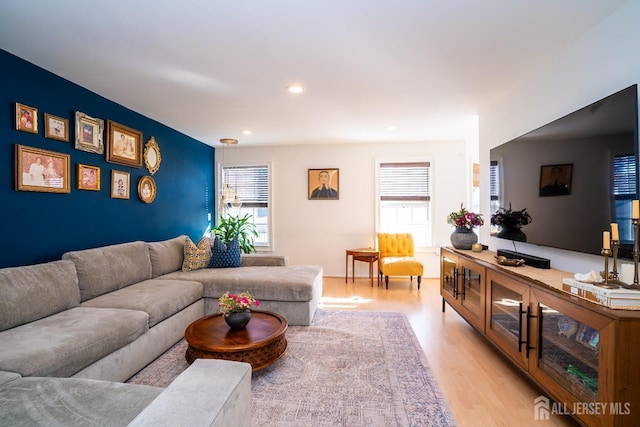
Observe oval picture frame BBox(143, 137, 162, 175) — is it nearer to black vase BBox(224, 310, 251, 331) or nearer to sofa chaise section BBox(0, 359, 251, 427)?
black vase BBox(224, 310, 251, 331)

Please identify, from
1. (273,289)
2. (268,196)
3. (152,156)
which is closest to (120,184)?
(152,156)

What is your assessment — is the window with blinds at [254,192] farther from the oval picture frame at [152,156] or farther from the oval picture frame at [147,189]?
the oval picture frame at [147,189]

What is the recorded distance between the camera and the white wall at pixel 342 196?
5.32 meters

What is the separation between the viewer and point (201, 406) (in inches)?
35.7

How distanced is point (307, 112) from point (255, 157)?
2295 mm

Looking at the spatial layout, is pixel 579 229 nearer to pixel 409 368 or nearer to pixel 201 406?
pixel 409 368

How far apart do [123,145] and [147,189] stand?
625 mm

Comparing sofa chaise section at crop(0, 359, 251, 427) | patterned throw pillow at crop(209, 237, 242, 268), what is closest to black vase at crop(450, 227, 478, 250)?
patterned throw pillow at crop(209, 237, 242, 268)

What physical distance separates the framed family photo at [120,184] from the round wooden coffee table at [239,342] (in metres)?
1.92

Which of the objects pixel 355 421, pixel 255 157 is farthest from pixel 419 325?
pixel 255 157

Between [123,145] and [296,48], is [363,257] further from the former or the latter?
[123,145]

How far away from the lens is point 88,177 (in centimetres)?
301

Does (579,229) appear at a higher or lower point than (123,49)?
lower

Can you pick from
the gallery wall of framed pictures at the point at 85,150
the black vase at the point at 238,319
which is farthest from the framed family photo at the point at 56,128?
the black vase at the point at 238,319
